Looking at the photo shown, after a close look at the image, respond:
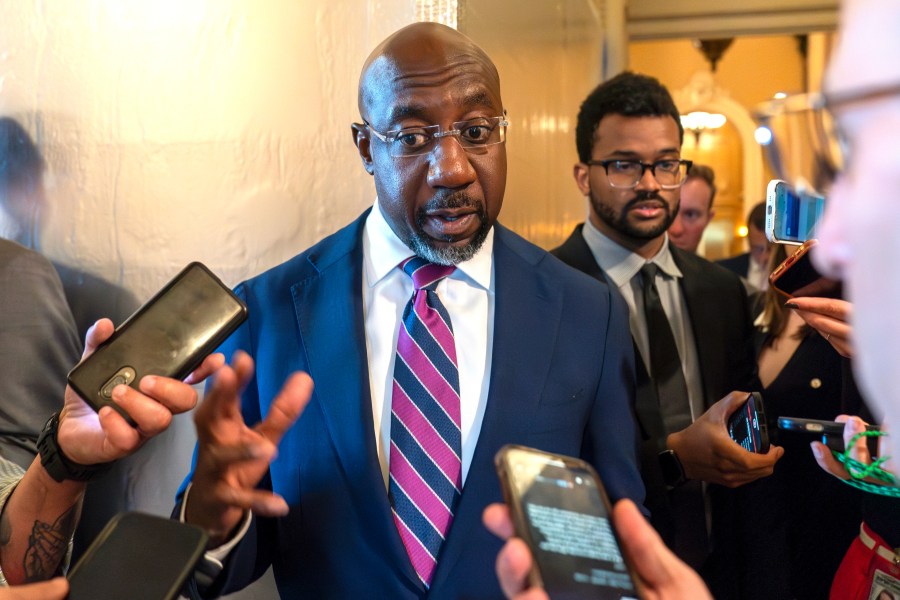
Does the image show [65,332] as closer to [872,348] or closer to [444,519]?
[444,519]

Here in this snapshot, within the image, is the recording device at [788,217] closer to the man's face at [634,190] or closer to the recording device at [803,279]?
the recording device at [803,279]

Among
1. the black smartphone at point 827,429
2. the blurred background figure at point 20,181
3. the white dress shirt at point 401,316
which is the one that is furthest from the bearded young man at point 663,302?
the blurred background figure at point 20,181

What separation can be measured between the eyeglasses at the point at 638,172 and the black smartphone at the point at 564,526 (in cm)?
155

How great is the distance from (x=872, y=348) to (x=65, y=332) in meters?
1.83

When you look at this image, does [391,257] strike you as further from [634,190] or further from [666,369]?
[634,190]

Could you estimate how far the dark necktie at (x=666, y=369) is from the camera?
2199mm

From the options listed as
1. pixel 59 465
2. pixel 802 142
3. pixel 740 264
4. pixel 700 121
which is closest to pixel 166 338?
pixel 59 465

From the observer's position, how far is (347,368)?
151cm

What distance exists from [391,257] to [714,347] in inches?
39.1

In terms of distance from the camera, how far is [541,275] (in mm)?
1658

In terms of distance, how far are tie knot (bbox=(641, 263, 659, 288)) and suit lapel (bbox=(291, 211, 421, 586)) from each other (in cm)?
93

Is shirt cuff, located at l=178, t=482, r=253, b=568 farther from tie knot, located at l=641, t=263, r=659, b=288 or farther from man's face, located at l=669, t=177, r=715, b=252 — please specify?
man's face, located at l=669, t=177, r=715, b=252

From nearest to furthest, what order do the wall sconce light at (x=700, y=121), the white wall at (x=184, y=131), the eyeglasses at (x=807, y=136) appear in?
the eyeglasses at (x=807, y=136), the white wall at (x=184, y=131), the wall sconce light at (x=700, y=121)

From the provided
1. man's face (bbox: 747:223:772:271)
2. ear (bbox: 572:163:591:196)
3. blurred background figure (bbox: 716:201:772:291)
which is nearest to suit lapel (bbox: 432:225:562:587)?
ear (bbox: 572:163:591:196)
